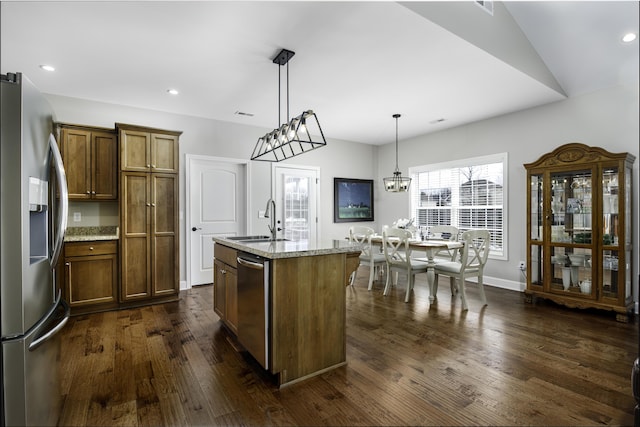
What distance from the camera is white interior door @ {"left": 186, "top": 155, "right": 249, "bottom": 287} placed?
4879 millimetres

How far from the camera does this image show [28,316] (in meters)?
1.25

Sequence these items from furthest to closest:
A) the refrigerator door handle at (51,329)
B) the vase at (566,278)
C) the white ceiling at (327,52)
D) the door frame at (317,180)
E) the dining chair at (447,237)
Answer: the door frame at (317,180) → the dining chair at (447,237) → the vase at (566,278) → the white ceiling at (327,52) → the refrigerator door handle at (51,329)

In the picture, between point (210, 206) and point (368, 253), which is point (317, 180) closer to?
point (368, 253)

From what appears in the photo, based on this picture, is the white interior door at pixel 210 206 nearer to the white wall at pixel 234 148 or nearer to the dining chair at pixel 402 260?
the white wall at pixel 234 148

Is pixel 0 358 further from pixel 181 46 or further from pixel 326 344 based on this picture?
pixel 181 46

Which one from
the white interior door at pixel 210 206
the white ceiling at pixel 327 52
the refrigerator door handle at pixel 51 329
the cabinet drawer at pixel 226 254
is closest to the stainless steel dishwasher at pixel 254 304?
the cabinet drawer at pixel 226 254

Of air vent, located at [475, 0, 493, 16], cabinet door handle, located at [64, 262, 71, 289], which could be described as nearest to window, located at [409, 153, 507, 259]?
air vent, located at [475, 0, 493, 16]

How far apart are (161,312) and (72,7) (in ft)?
9.76

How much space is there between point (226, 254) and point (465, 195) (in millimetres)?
4247

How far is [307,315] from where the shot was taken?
2225 mm

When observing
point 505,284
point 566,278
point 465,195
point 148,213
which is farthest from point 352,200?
point 148,213

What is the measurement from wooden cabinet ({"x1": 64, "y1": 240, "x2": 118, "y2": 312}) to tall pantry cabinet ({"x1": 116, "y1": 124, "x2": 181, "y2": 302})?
0.11 meters

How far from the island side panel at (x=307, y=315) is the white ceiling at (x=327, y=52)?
186 cm

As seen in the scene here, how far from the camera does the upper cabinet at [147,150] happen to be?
3846 mm
